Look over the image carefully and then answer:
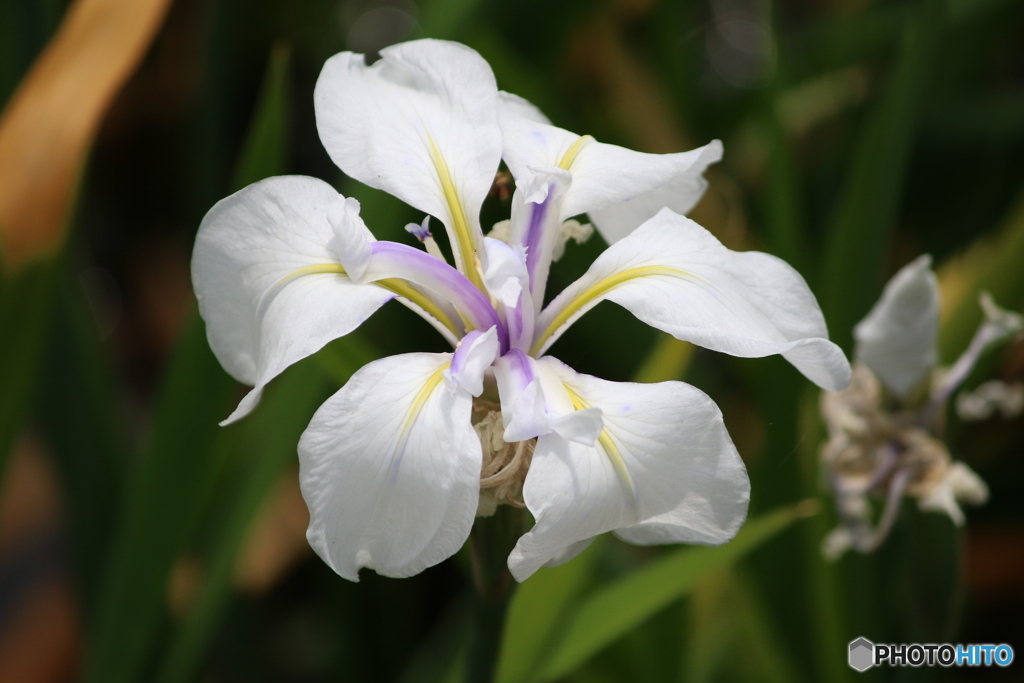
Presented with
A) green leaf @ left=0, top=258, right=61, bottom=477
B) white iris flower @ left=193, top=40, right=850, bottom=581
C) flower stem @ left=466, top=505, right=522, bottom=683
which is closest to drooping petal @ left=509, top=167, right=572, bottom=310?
white iris flower @ left=193, top=40, right=850, bottom=581

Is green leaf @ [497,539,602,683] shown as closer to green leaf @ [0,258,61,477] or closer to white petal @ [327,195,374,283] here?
white petal @ [327,195,374,283]

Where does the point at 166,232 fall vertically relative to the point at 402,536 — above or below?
below

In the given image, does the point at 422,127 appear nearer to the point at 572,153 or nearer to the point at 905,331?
the point at 572,153

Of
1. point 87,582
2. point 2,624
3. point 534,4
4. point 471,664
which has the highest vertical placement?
point 534,4

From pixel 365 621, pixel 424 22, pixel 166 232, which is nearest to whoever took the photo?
pixel 424 22

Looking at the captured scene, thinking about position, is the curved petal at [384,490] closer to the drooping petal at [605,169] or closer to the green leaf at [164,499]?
the drooping petal at [605,169]

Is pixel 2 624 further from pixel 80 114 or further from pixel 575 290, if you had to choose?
pixel 575 290

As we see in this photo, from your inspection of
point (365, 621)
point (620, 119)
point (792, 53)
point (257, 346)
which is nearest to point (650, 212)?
point (257, 346)

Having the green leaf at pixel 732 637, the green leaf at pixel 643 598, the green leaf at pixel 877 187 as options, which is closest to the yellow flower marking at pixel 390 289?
the green leaf at pixel 643 598
